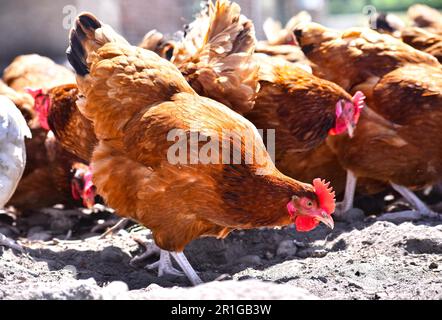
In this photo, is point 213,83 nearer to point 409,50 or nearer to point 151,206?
point 151,206

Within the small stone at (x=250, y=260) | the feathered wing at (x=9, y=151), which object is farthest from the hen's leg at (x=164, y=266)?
the feathered wing at (x=9, y=151)

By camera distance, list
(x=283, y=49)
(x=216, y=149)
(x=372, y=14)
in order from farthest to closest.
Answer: (x=372, y=14)
(x=283, y=49)
(x=216, y=149)

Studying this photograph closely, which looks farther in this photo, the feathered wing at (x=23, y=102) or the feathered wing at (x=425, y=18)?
the feathered wing at (x=425, y=18)

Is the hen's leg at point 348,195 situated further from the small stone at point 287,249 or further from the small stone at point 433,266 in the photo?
the small stone at point 433,266

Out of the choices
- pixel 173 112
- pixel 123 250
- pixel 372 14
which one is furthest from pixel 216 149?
pixel 372 14

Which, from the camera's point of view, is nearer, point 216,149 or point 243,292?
point 243,292

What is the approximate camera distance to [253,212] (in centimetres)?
345

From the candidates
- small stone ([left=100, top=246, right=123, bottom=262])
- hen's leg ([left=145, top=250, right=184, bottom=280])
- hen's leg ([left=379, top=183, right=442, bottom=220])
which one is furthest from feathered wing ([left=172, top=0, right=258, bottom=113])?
hen's leg ([left=379, top=183, right=442, bottom=220])

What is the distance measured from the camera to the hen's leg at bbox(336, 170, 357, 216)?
5.02 metres

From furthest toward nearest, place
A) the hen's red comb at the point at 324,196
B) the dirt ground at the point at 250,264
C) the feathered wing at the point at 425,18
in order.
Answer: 1. the feathered wing at the point at 425,18
2. the hen's red comb at the point at 324,196
3. the dirt ground at the point at 250,264

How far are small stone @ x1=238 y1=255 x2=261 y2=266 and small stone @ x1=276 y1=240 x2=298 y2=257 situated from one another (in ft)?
0.55

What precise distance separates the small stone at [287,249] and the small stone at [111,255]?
93 cm

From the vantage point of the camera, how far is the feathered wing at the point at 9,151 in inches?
159

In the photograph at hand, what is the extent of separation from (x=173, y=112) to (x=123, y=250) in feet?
3.84
